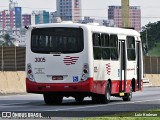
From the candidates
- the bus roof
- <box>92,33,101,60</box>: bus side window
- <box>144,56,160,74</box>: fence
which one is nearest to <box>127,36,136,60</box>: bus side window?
the bus roof

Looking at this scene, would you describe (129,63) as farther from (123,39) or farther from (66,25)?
(66,25)

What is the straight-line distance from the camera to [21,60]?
4962 centimetres

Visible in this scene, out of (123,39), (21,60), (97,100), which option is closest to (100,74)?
(97,100)

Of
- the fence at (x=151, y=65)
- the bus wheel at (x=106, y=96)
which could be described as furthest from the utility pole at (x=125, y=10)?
the bus wheel at (x=106, y=96)

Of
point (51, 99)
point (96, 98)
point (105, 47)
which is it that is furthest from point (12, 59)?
point (96, 98)

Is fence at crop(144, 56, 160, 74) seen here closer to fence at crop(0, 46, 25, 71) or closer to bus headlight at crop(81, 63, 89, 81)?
fence at crop(0, 46, 25, 71)

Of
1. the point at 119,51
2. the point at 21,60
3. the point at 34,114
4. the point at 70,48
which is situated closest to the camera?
the point at 34,114

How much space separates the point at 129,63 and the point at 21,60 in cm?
1333

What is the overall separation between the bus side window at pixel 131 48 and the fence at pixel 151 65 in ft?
115

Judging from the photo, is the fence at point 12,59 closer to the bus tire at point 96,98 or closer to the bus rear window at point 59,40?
the bus tire at point 96,98

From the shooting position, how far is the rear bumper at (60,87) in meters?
32.0

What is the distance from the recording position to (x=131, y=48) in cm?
3781

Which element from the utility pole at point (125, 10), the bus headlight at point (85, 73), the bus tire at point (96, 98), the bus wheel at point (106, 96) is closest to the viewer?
the bus headlight at point (85, 73)

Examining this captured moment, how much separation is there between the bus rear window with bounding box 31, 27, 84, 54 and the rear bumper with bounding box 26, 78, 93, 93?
3.99 feet
